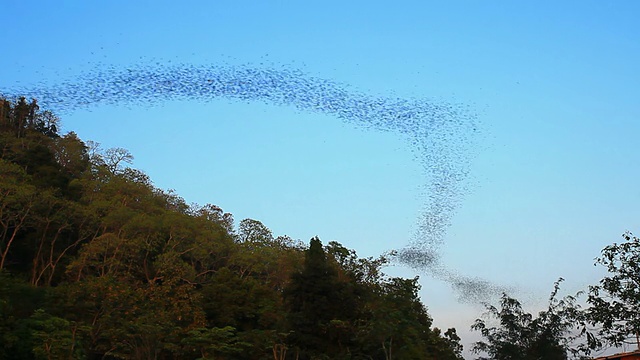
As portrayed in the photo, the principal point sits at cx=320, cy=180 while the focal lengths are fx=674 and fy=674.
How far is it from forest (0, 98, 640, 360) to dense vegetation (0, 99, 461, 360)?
2.9 inches

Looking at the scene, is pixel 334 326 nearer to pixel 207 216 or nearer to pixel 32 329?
pixel 32 329

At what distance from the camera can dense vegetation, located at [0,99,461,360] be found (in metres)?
25.1

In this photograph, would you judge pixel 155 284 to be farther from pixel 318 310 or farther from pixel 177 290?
pixel 318 310

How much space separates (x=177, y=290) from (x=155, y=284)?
2.39m

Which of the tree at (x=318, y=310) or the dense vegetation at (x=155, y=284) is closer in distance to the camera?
the dense vegetation at (x=155, y=284)

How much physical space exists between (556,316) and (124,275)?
22.3 m

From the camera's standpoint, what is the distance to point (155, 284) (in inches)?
1255

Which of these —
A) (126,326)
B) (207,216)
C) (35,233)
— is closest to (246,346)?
(126,326)

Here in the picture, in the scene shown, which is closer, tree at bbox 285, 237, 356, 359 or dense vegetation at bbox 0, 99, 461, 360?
dense vegetation at bbox 0, 99, 461, 360

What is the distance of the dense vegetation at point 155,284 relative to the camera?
2506 centimetres

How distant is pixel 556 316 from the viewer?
1406 inches

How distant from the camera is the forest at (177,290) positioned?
2442 cm

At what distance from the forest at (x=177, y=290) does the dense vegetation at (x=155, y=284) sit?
7 centimetres

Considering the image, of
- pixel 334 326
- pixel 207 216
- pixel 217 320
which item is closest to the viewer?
pixel 334 326
